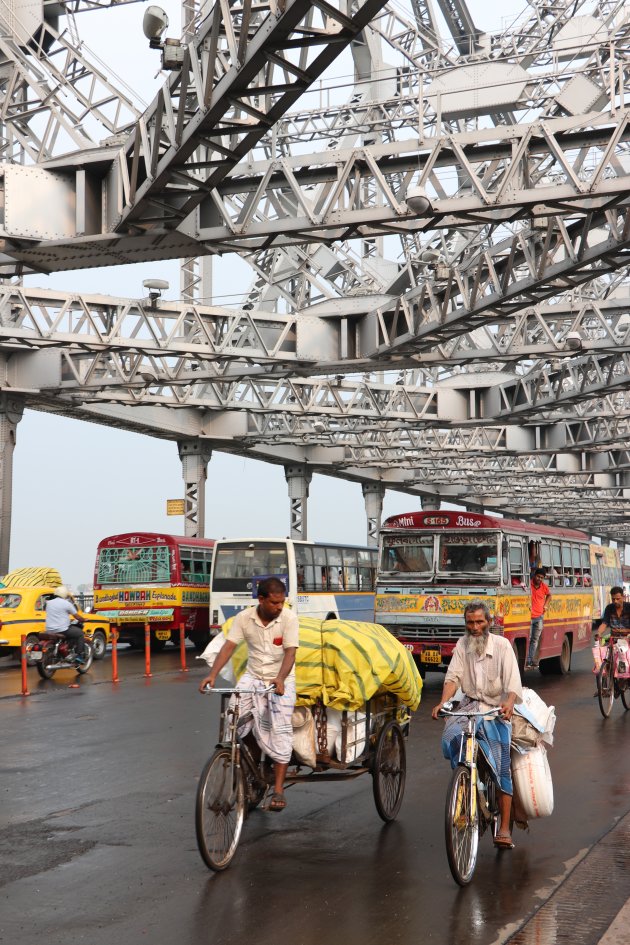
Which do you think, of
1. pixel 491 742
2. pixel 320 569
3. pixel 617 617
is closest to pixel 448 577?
pixel 617 617

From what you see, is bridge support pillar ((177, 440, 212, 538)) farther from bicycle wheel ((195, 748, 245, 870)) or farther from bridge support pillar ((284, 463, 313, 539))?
bicycle wheel ((195, 748, 245, 870))

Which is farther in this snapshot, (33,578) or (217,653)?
(33,578)

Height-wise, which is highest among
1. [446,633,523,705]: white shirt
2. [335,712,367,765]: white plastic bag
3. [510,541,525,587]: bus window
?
[510,541,525,587]: bus window

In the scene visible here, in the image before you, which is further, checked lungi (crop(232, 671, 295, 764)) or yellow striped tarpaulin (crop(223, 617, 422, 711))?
yellow striped tarpaulin (crop(223, 617, 422, 711))

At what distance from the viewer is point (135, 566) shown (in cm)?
3297

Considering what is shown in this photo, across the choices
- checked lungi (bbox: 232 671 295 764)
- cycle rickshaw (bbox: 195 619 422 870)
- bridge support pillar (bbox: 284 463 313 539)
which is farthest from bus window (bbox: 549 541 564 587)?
bridge support pillar (bbox: 284 463 313 539)

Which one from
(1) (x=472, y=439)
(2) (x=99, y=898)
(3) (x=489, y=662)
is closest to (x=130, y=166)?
(3) (x=489, y=662)

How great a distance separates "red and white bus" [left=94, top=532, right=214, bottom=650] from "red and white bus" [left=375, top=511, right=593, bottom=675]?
493 inches

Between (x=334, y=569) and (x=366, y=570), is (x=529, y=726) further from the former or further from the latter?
(x=366, y=570)

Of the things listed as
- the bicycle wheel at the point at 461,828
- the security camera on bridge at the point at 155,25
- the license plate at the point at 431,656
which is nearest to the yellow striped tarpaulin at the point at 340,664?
the bicycle wheel at the point at 461,828

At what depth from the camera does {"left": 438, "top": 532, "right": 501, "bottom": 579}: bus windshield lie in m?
20.4

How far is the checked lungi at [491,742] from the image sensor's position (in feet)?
24.6

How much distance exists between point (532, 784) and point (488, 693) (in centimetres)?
71

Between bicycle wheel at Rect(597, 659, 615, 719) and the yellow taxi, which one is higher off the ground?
the yellow taxi
